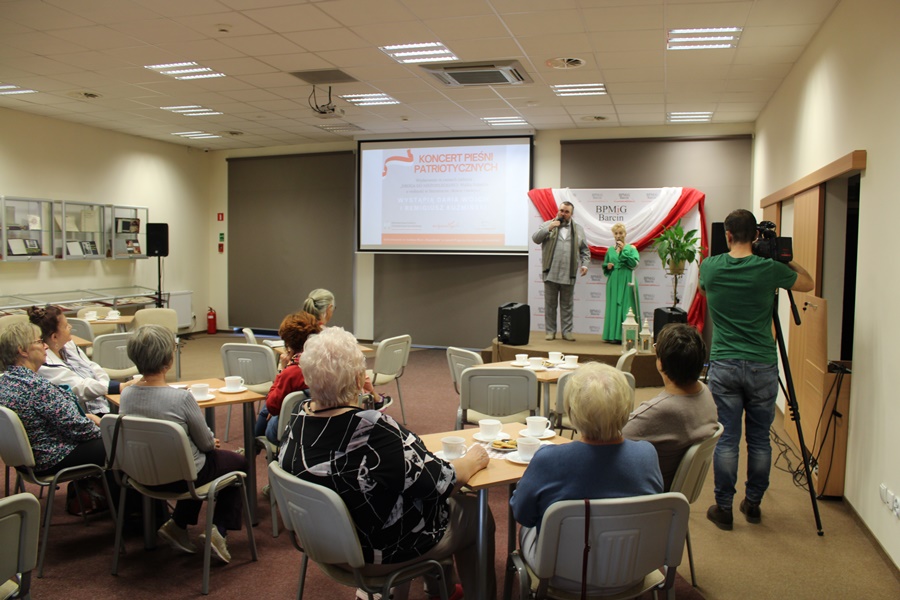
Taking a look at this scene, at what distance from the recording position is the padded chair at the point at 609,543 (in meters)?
2.02

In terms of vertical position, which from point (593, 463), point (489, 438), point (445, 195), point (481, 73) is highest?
point (481, 73)

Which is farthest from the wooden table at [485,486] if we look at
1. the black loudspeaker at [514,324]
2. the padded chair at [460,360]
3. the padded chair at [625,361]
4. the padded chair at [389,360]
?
the black loudspeaker at [514,324]

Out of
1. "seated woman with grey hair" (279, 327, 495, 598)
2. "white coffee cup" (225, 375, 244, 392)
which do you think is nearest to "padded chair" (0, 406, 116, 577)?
"white coffee cup" (225, 375, 244, 392)

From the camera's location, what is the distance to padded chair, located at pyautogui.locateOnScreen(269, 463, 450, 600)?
2191mm

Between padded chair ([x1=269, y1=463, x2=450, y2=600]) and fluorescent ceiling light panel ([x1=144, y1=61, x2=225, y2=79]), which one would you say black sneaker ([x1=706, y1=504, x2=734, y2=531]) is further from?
fluorescent ceiling light panel ([x1=144, y1=61, x2=225, y2=79])

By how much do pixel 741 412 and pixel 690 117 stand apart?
583 cm

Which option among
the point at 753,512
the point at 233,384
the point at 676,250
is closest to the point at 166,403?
the point at 233,384

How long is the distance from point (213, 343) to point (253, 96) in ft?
14.9

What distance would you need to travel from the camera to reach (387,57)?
608cm

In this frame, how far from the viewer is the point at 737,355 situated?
375 centimetres

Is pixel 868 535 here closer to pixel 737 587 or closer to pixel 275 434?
pixel 737 587

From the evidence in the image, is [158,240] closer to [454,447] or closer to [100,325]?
[100,325]

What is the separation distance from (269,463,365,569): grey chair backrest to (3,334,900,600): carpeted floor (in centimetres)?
92

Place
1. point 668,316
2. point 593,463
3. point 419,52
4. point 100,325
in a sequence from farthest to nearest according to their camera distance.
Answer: point 668,316, point 100,325, point 419,52, point 593,463
